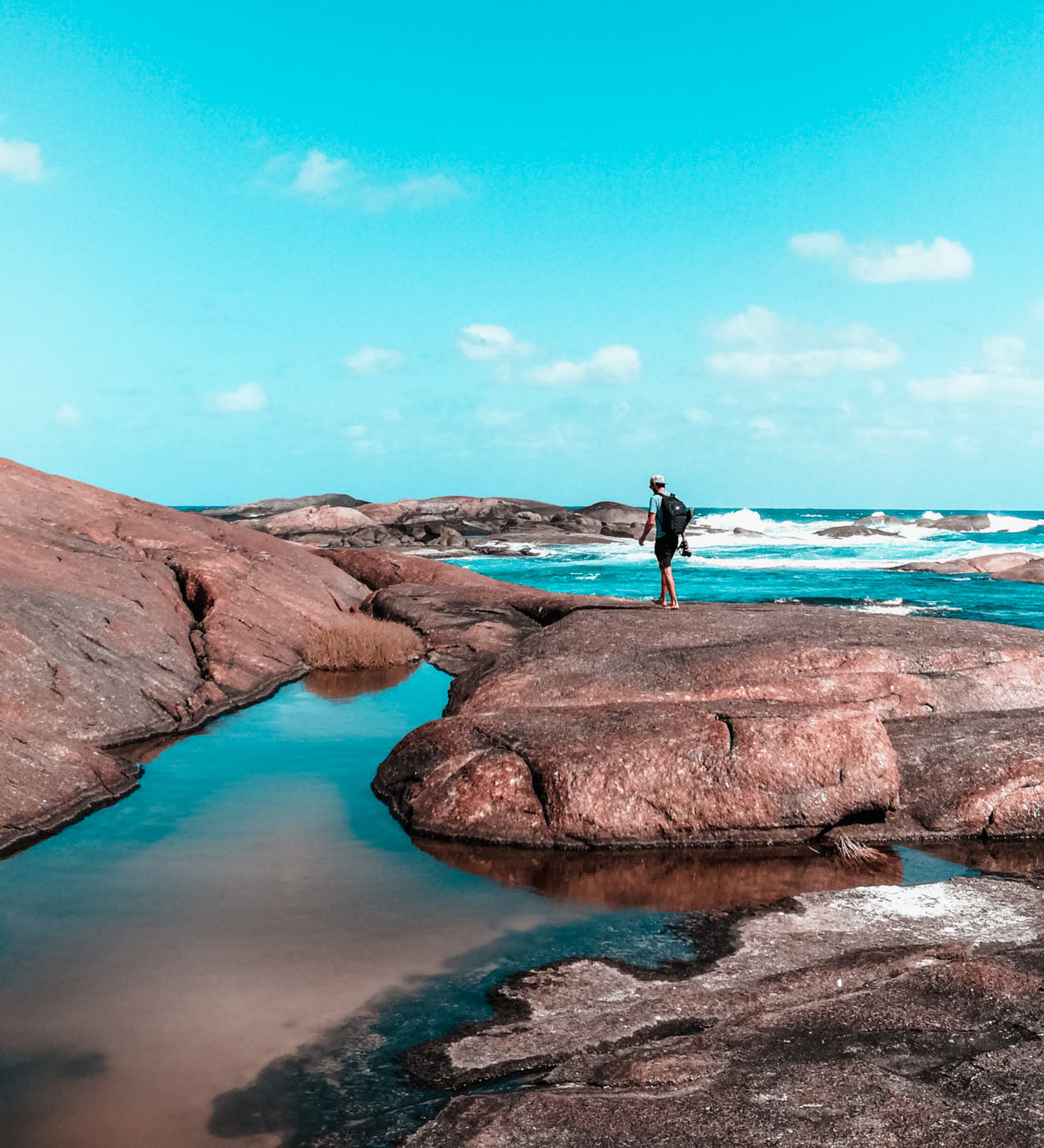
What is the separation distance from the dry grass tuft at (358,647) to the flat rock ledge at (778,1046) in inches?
470

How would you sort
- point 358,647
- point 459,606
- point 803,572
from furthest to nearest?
point 803,572 → point 459,606 → point 358,647

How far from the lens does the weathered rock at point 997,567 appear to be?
45.5 m

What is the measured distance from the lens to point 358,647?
1891 centimetres

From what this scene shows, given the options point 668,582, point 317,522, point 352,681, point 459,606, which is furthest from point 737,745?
point 317,522

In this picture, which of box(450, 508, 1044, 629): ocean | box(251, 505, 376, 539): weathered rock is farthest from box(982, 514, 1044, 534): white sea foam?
box(251, 505, 376, 539): weathered rock

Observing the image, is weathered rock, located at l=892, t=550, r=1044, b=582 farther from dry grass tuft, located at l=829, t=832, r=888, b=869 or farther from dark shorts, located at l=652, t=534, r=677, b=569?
dry grass tuft, located at l=829, t=832, r=888, b=869

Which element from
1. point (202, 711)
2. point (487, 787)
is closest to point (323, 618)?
point (202, 711)

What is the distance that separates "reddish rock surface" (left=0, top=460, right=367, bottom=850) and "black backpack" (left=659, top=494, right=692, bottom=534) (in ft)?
23.5

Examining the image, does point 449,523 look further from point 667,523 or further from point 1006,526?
point 667,523

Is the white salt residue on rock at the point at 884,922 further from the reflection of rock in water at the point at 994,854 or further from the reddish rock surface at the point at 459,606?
the reddish rock surface at the point at 459,606

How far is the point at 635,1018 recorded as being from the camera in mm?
6098

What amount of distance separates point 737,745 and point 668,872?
1669 mm

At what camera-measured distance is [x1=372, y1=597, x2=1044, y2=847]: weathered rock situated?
392 inches

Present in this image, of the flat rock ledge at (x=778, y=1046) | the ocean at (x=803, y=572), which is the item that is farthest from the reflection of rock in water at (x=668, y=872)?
the ocean at (x=803, y=572)
